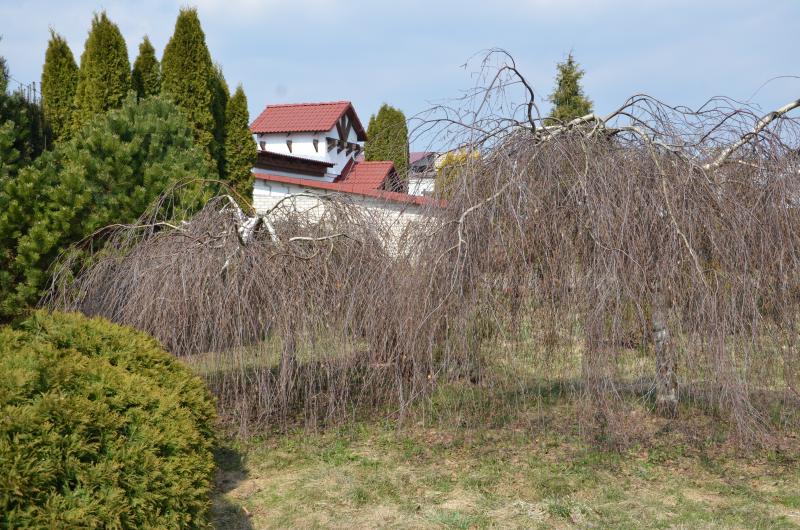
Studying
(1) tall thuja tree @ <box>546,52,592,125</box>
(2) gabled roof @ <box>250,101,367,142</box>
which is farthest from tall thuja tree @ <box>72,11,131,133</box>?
(2) gabled roof @ <box>250,101,367,142</box>

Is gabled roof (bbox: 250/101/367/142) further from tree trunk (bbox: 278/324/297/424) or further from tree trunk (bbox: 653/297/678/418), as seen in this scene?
tree trunk (bbox: 653/297/678/418)

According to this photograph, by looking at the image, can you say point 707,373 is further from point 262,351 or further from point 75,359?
point 75,359

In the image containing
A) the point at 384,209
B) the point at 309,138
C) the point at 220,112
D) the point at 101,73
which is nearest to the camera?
the point at 384,209

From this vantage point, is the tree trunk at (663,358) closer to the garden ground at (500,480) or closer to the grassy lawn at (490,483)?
the garden ground at (500,480)

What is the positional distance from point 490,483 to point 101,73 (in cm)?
709

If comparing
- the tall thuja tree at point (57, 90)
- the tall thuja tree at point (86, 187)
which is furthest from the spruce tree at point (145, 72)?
the tall thuja tree at point (86, 187)

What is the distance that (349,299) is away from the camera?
16.6 feet

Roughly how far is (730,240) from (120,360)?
354 cm

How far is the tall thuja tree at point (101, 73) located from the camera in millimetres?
8562

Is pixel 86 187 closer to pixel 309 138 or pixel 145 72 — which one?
pixel 145 72

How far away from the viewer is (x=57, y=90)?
29.2ft

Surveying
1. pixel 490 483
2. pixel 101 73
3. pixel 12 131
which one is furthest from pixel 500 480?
pixel 101 73

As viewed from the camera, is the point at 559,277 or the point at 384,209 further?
the point at 384,209

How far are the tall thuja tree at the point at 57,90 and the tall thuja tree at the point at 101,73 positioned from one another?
0.77 ft
